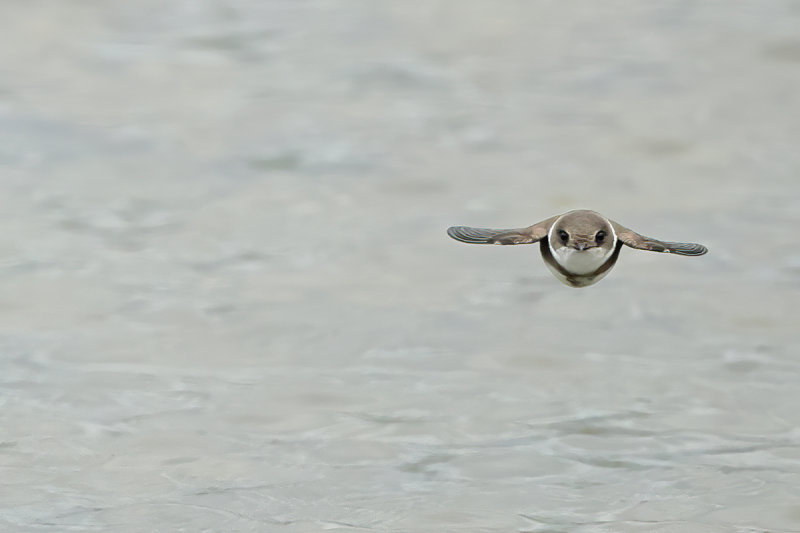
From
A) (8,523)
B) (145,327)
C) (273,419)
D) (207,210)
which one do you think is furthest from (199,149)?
(8,523)

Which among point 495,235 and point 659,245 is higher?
point 659,245

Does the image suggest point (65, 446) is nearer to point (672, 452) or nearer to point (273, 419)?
point (273, 419)

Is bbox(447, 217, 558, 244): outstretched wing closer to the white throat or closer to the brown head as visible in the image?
the brown head

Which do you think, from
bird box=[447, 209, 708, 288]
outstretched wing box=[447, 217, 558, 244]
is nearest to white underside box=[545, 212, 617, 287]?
bird box=[447, 209, 708, 288]

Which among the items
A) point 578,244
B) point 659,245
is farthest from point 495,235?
point 659,245

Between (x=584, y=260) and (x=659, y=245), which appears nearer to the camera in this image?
(x=584, y=260)

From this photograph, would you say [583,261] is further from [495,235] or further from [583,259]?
[495,235]

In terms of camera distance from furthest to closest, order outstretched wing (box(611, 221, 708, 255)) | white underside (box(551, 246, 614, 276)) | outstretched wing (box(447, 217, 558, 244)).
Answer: outstretched wing (box(611, 221, 708, 255)) < outstretched wing (box(447, 217, 558, 244)) < white underside (box(551, 246, 614, 276))
